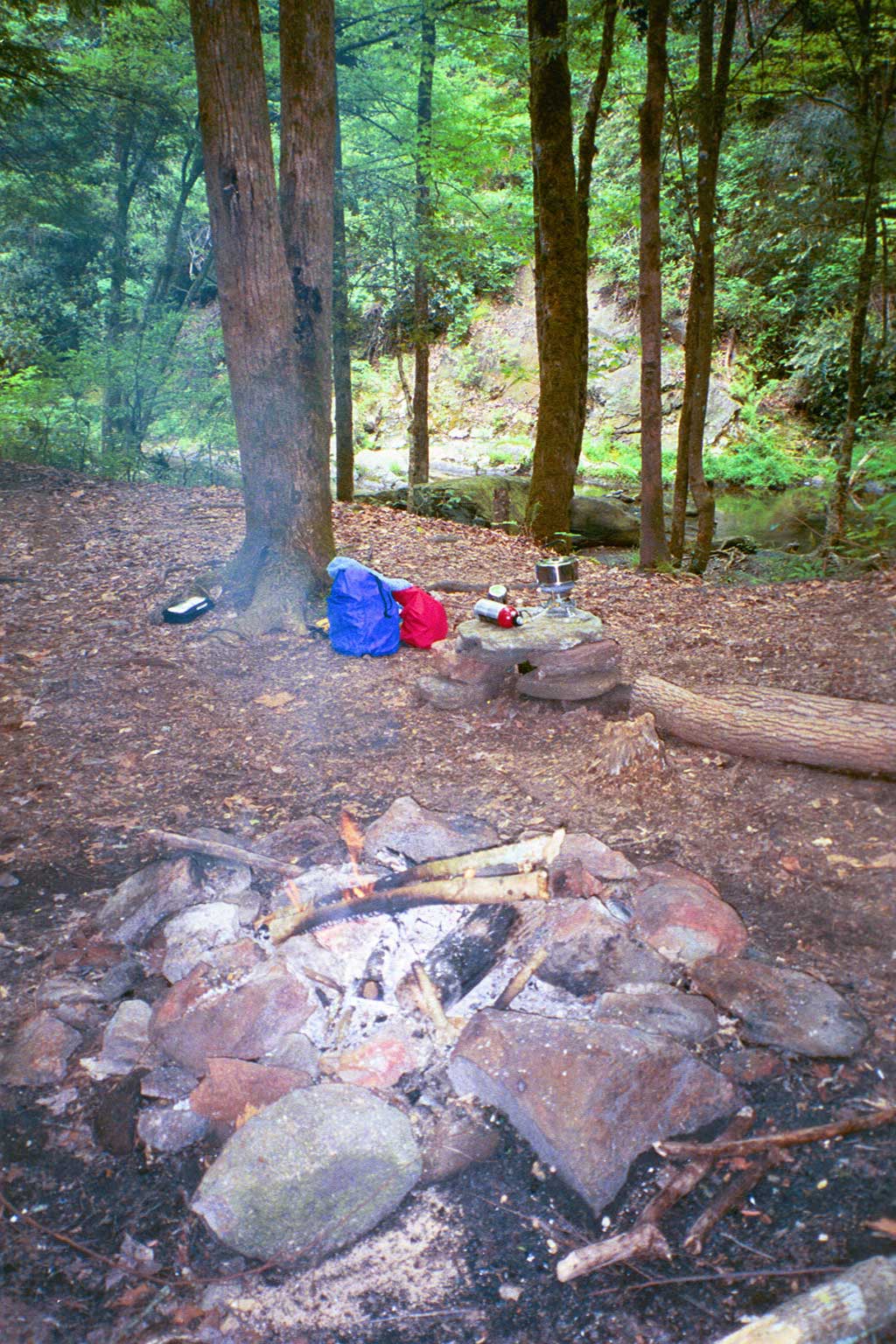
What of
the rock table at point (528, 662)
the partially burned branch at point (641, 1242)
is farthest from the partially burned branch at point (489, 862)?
the rock table at point (528, 662)

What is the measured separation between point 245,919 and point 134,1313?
1.23 metres

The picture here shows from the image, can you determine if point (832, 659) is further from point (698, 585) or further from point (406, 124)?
point (406, 124)

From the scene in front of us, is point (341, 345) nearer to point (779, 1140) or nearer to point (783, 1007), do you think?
point (783, 1007)

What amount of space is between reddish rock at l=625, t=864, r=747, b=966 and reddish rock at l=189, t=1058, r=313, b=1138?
1207mm

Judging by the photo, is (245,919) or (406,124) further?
(406,124)

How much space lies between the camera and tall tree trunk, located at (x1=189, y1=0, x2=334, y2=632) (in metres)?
4.75

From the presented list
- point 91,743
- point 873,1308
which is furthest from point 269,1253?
point 91,743

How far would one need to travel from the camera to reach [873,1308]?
1.67 metres

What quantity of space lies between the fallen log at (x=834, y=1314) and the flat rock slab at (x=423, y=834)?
1.74m

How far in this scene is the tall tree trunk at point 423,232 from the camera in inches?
368

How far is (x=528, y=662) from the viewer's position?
445 centimetres

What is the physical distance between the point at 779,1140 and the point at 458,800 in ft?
6.30

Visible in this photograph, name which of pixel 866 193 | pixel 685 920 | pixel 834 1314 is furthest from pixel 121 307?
pixel 834 1314

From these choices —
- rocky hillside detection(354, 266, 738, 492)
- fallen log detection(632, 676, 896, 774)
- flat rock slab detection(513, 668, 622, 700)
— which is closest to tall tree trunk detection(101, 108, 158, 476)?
rocky hillside detection(354, 266, 738, 492)
